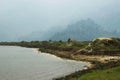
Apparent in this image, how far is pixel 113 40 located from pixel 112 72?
78149mm

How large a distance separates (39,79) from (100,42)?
A: 72236 mm

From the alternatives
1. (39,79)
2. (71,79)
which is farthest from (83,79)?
(39,79)

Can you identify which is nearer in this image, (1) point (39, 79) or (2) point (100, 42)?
(1) point (39, 79)

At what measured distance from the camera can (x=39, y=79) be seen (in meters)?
58.6

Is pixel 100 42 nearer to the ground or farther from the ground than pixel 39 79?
farther from the ground

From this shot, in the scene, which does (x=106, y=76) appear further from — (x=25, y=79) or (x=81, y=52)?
(x=81, y=52)

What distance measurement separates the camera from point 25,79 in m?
59.4

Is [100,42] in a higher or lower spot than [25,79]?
higher

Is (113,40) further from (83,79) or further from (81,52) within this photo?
(83,79)

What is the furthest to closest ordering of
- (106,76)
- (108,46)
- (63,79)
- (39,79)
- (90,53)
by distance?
(108,46) < (90,53) < (39,79) < (63,79) < (106,76)

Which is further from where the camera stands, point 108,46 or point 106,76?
point 108,46

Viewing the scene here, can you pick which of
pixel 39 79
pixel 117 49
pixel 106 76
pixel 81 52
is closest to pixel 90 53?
pixel 81 52

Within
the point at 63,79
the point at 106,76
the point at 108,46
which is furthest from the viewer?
the point at 108,46

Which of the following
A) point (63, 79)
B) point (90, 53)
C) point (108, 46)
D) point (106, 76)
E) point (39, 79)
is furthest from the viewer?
point (108, 46)
